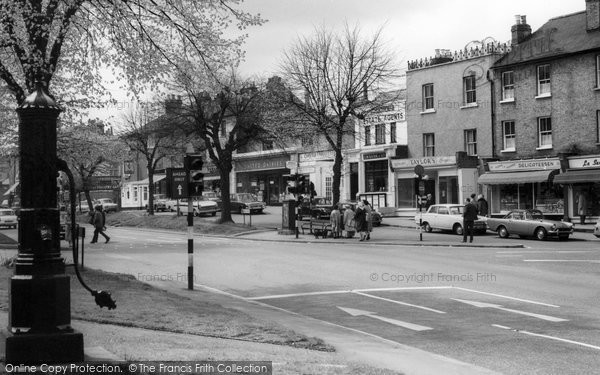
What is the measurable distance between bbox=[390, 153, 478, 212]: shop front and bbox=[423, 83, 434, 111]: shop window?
364 cm

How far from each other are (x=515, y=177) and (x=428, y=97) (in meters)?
9.65

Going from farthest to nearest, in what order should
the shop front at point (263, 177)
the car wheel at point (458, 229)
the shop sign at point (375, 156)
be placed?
the shop front at point (263, 177) → the shop sign at point (375, 156) → the car wheel at point (458, 229)

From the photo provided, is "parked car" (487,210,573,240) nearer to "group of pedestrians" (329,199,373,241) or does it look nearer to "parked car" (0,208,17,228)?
"group of pedestrians" (329,199,373,241)

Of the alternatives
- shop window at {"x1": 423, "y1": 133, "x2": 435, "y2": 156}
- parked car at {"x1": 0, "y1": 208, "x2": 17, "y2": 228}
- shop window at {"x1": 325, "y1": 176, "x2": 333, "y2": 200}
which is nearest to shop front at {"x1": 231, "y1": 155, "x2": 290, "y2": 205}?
shop window at {"x1": 325, "y1": 176, "x2": 333, "y2": 200}

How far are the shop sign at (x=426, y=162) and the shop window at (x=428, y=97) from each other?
360 cm

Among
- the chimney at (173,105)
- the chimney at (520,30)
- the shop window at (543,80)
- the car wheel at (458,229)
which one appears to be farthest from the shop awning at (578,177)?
the chimney at (173,105)

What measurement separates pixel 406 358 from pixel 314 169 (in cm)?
5098

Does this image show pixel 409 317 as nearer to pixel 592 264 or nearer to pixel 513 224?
pixel 592 264

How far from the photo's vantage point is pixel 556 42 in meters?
40.6

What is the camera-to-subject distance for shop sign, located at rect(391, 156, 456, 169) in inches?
1756

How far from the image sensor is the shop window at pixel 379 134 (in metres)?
51.2

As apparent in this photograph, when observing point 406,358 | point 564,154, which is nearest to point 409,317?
point 406,358

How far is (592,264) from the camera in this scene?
20.5 metres

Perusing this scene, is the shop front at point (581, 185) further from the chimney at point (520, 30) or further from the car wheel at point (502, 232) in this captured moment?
the chimney at point (520, 30)
